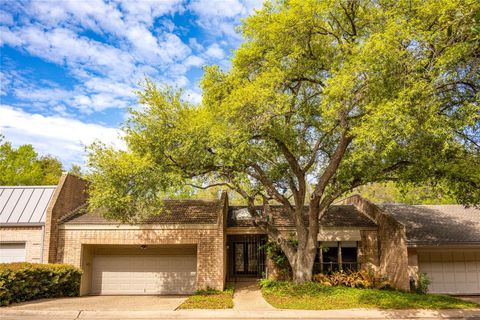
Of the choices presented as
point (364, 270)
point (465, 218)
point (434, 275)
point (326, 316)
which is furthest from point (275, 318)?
point (465, 218)

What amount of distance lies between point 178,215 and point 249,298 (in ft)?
19.1

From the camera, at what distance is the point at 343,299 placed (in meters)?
14.5

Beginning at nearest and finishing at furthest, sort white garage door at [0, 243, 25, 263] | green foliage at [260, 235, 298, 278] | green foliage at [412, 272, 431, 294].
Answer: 1. green foliage at [412, 272, 431, 294]
2. white garage door at [0, 243, 25, 263]
3. green foliage at [260, 235, 298, 278]

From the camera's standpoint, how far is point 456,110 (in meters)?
12.4

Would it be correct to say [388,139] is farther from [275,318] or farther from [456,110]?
[275,318]

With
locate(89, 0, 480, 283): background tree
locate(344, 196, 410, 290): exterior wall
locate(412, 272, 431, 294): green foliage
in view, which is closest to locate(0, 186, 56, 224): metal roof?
locate(89, 0, 480, 283): background tree

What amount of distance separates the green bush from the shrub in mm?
11280

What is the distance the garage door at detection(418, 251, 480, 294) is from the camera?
18859 millimetres

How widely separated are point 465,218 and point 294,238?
33.5ft

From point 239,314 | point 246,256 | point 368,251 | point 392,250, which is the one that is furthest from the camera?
point 246,256

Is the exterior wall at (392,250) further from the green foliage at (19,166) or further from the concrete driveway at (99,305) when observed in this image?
the green foliage at (19,166)

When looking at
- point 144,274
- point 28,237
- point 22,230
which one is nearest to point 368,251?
point 144,274

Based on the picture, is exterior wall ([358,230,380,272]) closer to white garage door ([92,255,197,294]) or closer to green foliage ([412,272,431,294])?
green foliage ([412,272,431,294])

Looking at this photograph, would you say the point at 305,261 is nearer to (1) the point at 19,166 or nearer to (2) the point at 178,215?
(2) the point at 178,215
